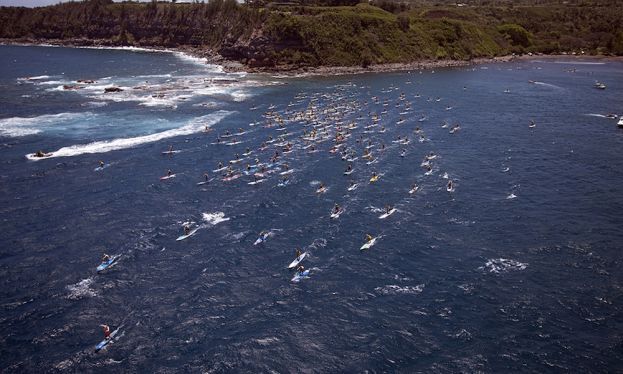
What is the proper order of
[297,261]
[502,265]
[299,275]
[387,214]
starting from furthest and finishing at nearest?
[387,214], [297,261], [502,265], [299,275]

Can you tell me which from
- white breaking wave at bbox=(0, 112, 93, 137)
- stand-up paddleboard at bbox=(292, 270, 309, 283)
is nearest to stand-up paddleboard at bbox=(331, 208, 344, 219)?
stand-up paddleboard at bbox=(292, 270, 309, 283)

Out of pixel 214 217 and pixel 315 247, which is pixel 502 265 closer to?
pixel 315 247

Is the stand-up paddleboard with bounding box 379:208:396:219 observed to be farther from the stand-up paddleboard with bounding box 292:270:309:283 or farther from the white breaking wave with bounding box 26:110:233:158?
the white breaking wave with bounding box 26:110:233:158

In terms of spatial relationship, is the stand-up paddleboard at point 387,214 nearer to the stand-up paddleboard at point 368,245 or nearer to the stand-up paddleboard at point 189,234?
the stand-up paddleboard at point 368,245

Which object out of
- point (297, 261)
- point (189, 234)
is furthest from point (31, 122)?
point (297, 261)

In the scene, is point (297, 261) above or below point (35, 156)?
below

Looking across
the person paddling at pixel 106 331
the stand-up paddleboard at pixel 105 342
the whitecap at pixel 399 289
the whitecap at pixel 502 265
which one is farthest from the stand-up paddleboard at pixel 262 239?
the whitecap at pixel 502 265

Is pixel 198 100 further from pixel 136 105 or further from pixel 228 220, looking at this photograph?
pixel 228 220
